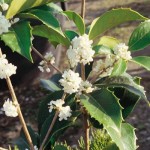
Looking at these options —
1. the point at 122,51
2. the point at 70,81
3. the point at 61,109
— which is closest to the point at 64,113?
the point at 61,109

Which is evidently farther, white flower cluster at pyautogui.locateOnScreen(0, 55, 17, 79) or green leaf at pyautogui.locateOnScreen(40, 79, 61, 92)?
green leaf at pyautogui.locateOnScreen(40, 79, 61, 92)

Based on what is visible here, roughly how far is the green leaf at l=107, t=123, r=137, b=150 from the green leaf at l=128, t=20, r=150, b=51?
23 cm

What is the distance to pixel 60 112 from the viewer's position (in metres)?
1.18

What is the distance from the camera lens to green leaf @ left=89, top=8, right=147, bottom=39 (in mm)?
1125

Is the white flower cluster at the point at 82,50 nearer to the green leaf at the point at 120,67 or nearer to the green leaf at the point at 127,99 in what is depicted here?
the green leaf at the point at 120,67

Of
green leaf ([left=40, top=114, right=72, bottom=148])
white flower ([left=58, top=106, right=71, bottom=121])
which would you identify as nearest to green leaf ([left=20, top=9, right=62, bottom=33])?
white flower ([left=58, top=106, right=71, bottom=121])

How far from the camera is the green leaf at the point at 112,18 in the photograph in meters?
1.12

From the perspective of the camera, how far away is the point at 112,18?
117 cm

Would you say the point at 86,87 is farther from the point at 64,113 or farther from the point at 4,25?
the point at 4,25

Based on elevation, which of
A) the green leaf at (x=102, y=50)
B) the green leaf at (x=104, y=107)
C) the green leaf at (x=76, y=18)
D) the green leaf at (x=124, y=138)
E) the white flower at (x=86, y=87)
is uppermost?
the green leaf at (x=76, y=18)

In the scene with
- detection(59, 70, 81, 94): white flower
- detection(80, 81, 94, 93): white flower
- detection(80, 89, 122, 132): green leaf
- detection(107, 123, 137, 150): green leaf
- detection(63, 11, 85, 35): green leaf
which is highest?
detection(63, 11, 85, 35): green leaf

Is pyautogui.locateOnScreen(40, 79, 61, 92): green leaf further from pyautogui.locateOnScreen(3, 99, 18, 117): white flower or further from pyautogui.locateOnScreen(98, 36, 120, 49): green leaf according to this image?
pyautogui.locateOnScreen(3, 99, 18, 117): white flower

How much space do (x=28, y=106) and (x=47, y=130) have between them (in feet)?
7.19

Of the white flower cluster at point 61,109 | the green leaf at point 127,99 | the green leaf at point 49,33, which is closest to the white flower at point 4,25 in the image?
the green leaf at point 49,33
